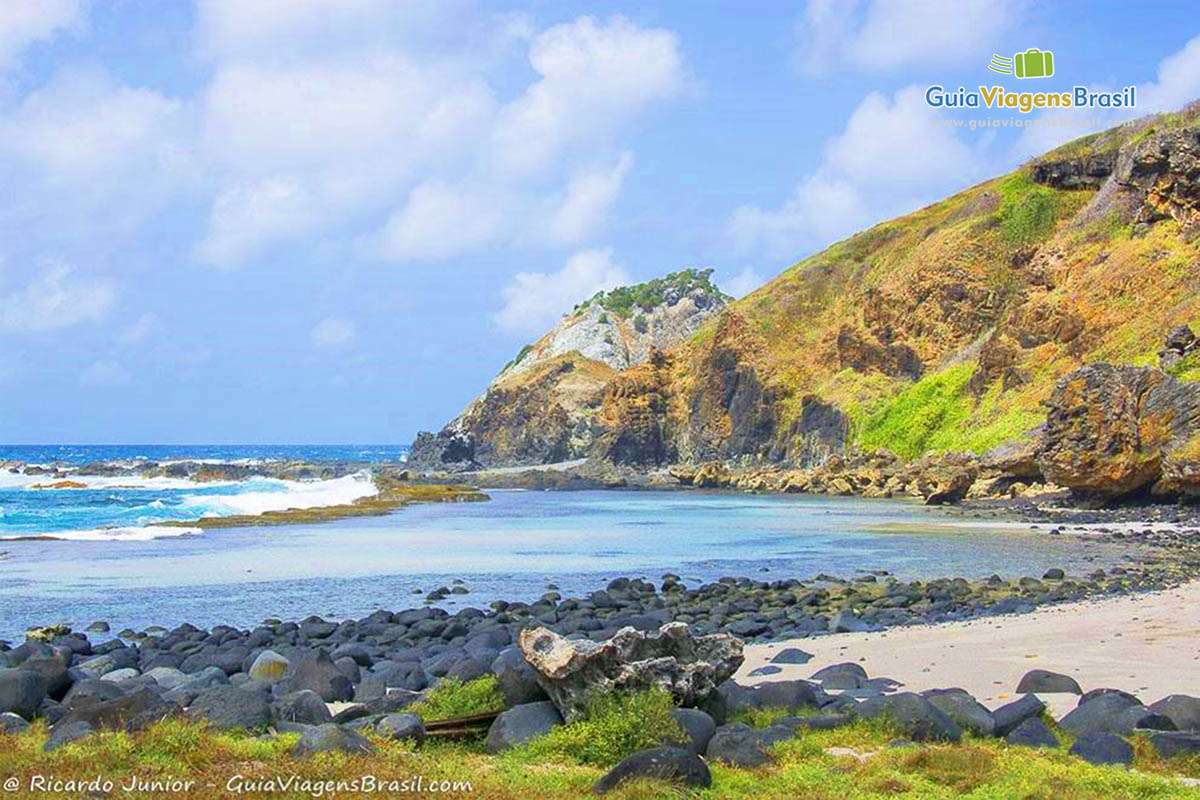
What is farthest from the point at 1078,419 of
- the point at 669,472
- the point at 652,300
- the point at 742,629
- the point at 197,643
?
the point at 652,300

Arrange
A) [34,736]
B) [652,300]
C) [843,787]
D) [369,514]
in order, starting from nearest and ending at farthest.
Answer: [843,787]
[34,736]
[369,514]
[652,300]

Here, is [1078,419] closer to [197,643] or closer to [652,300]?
[197,643]

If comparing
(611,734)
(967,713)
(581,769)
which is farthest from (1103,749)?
(581,769)

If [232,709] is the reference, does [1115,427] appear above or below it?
above

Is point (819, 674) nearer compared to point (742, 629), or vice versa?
point (819, 674)

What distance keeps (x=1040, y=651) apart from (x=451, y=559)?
20.9 metres

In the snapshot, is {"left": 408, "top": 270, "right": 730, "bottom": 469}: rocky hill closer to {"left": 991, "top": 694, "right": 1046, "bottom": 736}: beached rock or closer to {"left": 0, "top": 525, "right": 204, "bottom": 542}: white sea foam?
{"left": 0, "top": 525, "right": 204, "bottom": 542}: white sea foam

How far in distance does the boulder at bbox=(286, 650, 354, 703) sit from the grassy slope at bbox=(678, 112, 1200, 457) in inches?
1620

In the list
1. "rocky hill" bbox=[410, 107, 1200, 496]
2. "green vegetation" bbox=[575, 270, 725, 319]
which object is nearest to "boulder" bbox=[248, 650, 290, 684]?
"rocky hill" bbox=[410, 107, 1200, 496]

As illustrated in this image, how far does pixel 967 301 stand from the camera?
82375 mm

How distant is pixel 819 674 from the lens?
43.2 feet

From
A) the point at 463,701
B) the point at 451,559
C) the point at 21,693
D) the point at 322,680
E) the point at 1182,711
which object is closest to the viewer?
the point at 1182,711

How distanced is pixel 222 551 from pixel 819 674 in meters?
26.4

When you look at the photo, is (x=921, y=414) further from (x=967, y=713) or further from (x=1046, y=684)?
(x=967, y=713)
